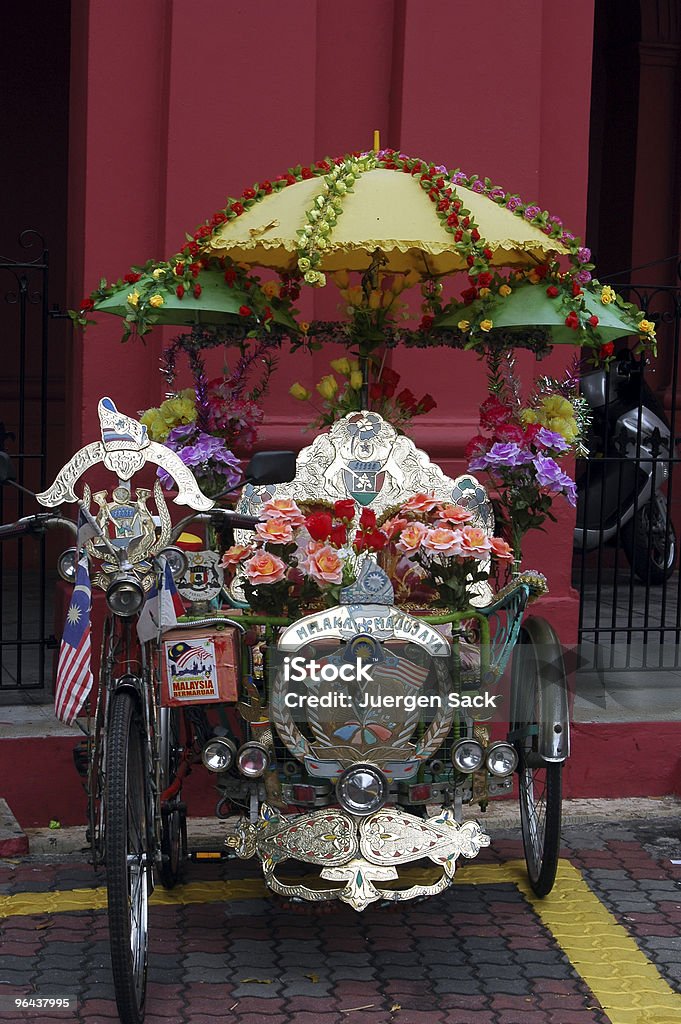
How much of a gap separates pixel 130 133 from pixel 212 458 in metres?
1.77

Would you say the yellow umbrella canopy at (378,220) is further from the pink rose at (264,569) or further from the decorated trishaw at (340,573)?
the pink rose at (264,569)

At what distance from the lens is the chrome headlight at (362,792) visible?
13.6 feet

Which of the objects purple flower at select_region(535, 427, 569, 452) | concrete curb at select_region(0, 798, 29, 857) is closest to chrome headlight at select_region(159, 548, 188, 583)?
purple flower at select_region(535, 427, 569, 452)

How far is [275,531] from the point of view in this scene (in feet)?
14.4

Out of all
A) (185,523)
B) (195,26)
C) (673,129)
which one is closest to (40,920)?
(185,523)

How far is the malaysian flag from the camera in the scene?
12.9 ft

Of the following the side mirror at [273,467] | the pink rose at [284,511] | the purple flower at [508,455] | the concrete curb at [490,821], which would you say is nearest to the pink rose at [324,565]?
the pink rose at [284,511]

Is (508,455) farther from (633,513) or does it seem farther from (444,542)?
(633,513)

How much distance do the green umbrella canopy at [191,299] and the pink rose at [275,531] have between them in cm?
79

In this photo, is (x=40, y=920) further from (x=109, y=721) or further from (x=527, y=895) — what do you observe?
(x=527, y=895)

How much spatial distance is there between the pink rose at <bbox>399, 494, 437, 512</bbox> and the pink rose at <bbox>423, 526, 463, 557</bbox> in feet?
0.45

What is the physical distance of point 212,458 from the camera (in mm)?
5184


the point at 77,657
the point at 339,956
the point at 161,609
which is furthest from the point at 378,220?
the point at 339,956

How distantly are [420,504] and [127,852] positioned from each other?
1.47m
